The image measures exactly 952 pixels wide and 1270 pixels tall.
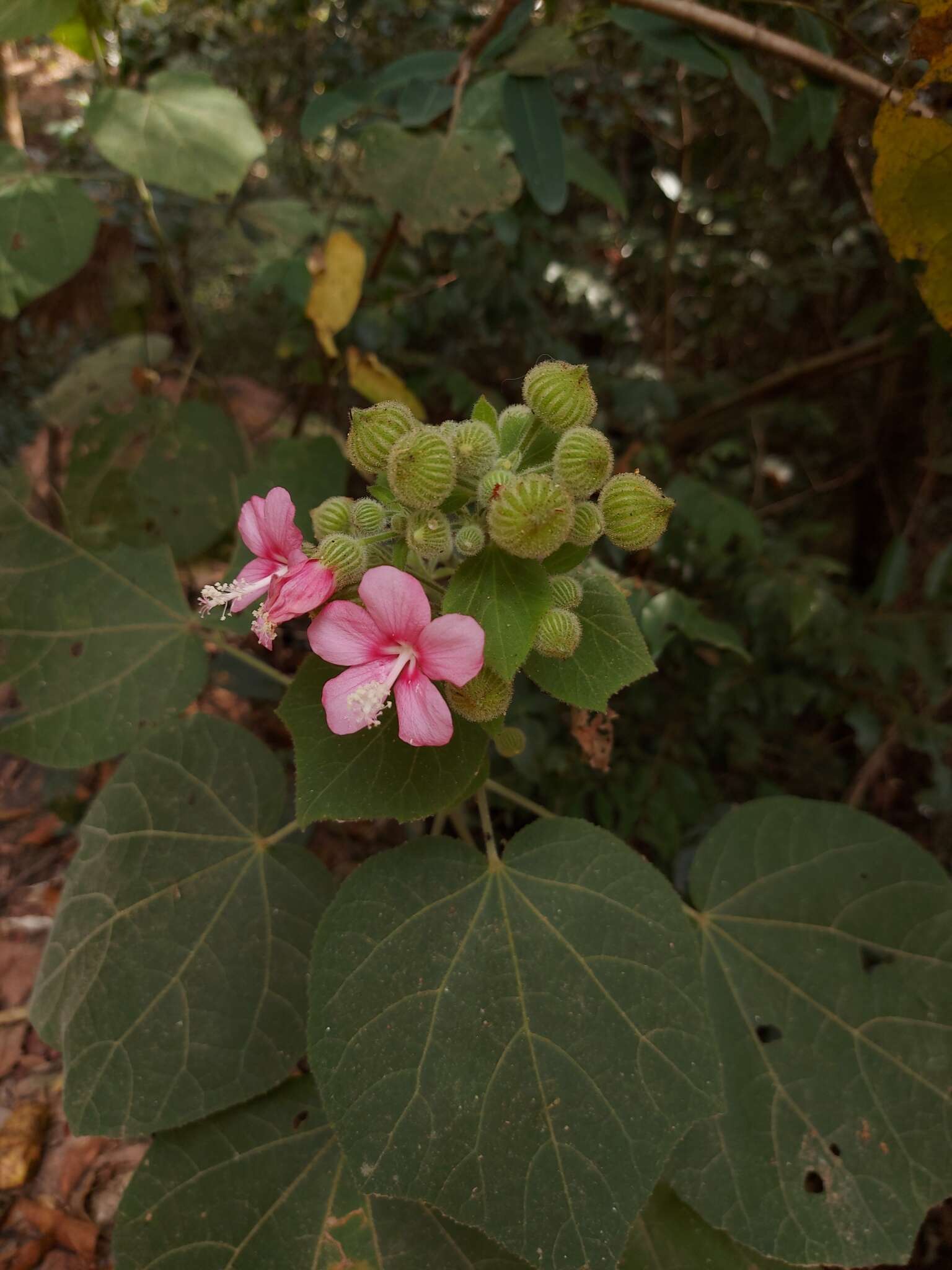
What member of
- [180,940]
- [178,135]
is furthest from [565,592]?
[178,135]

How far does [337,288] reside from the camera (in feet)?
6.54

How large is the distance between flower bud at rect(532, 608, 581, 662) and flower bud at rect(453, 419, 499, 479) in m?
0.21

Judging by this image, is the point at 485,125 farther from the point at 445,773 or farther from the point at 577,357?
the point at 445,773

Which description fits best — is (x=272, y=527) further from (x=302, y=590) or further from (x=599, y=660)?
(x=599, y=660)

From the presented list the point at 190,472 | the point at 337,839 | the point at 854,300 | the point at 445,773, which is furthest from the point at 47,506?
the point at 854,300

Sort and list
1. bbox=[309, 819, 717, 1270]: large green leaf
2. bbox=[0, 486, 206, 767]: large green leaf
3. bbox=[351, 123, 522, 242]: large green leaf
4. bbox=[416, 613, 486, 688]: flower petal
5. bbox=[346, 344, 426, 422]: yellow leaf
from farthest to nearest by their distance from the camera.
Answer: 1. bbox=[346, 344, 426, 422]: yellow leaf
2. bbox=[351, 123, 522, 242]: large green leaf
3. bbox=[0, 486, 206, 767]: large green leaf
4. bbox=[309, 819, 717, 1270]: large green leaf
5. bbox=[416, 613, 486, 688]: flower petal

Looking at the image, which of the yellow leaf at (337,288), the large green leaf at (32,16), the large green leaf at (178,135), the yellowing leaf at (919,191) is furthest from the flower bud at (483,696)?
the large green leaf at (32,16)

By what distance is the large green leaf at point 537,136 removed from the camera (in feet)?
5.50

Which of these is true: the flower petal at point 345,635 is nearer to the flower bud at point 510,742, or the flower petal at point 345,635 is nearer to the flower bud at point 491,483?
the flower bud at point 491,483

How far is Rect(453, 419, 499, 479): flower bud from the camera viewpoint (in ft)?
3.57

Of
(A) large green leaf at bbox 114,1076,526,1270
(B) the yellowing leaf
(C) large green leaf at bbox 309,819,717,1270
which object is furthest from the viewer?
(B) the yellowing leaf

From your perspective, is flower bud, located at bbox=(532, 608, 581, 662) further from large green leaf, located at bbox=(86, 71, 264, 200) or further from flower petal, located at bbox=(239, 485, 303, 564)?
large green leaf, located at bbox=(86, 71, 264, 200)

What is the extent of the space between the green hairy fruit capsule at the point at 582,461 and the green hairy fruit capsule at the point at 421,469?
145 mm

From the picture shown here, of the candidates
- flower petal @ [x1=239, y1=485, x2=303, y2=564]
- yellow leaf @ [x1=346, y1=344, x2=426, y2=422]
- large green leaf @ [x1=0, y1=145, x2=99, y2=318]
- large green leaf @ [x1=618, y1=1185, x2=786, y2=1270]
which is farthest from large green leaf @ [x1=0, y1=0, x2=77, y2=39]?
large green leaf @ [x1=618, y1=1185, x2=786, y2=1270]
